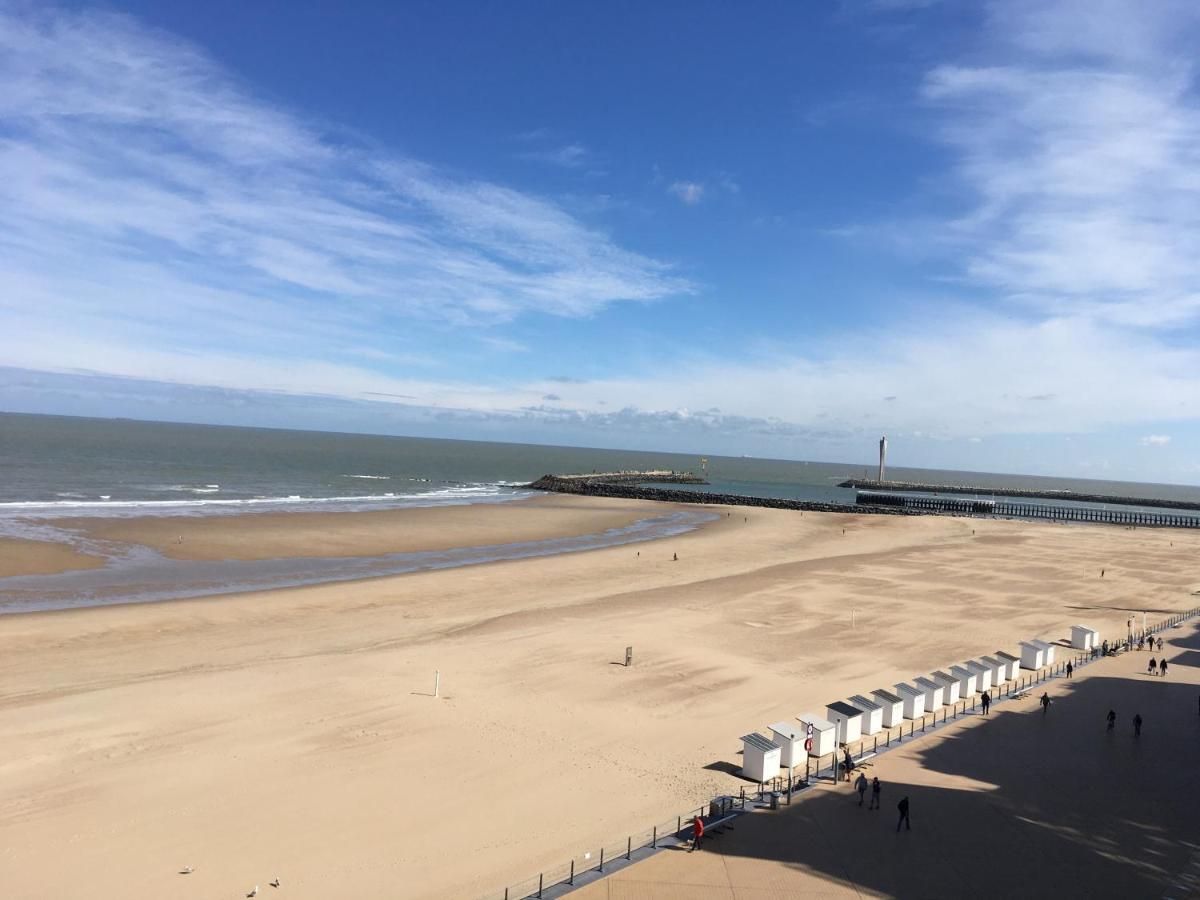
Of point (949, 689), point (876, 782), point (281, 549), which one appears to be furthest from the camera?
point (281, 549)

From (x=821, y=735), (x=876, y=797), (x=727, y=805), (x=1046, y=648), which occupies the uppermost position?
(x=1046, y=648)

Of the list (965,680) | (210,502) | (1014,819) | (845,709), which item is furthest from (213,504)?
(1014,819)

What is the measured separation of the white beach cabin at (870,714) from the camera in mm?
18047

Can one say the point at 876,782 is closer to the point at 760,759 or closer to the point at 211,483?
the point at 760,759

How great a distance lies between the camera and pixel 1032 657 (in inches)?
971

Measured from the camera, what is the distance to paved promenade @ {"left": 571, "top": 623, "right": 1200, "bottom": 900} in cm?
1152

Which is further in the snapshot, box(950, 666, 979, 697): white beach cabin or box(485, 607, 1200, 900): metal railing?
box(950, 666, 979, 697): white beach cabin

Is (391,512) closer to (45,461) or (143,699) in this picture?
(143,699)

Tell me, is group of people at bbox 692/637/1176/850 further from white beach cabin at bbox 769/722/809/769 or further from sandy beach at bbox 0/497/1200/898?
sandy beach at bbox 0/497/1200/898

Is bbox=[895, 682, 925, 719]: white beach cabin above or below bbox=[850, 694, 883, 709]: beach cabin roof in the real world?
below

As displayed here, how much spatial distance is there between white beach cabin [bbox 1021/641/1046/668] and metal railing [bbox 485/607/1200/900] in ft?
4.74

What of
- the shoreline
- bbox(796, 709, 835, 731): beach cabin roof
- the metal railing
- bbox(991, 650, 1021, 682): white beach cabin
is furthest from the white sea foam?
bbox(991, 650, 1021, 682): white beach cabin

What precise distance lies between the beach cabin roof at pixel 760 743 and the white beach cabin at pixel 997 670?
1019 cm

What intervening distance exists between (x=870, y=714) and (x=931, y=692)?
9.03 ft
